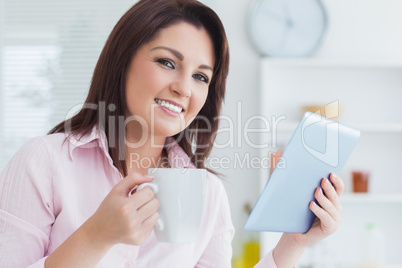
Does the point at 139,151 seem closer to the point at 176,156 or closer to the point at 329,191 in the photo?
the point at 176,156

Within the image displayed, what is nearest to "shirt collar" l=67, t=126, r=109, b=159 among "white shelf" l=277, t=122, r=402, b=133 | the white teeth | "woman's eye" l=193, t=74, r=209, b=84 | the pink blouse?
the pink blouse

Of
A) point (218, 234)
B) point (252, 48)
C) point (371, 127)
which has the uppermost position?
point (252, 48)

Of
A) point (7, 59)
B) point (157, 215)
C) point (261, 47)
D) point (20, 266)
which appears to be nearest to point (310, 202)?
point (157, 215)

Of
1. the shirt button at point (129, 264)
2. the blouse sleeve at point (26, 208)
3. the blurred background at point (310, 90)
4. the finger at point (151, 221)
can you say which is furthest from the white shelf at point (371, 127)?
the finger at point (151, 221)

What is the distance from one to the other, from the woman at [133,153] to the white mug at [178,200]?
0.05 meters

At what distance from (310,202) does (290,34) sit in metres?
1.84

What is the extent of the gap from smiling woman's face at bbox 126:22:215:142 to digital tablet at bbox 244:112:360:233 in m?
0.31

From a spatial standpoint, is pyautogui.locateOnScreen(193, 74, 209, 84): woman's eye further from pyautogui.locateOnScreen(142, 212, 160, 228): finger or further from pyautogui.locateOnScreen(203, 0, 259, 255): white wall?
pyautogui.locateOnScreen(203, 0, 259, 255): white wall

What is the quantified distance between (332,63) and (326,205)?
1728 mm

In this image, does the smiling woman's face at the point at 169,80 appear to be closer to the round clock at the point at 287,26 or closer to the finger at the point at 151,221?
the finger at the point at 151,221

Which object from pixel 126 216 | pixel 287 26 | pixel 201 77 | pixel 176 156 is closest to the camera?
pixel 126 216

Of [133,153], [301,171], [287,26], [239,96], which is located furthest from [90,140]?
[287,26]

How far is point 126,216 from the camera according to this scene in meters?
0.77

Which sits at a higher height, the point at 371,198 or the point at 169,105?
the point at 169,105
